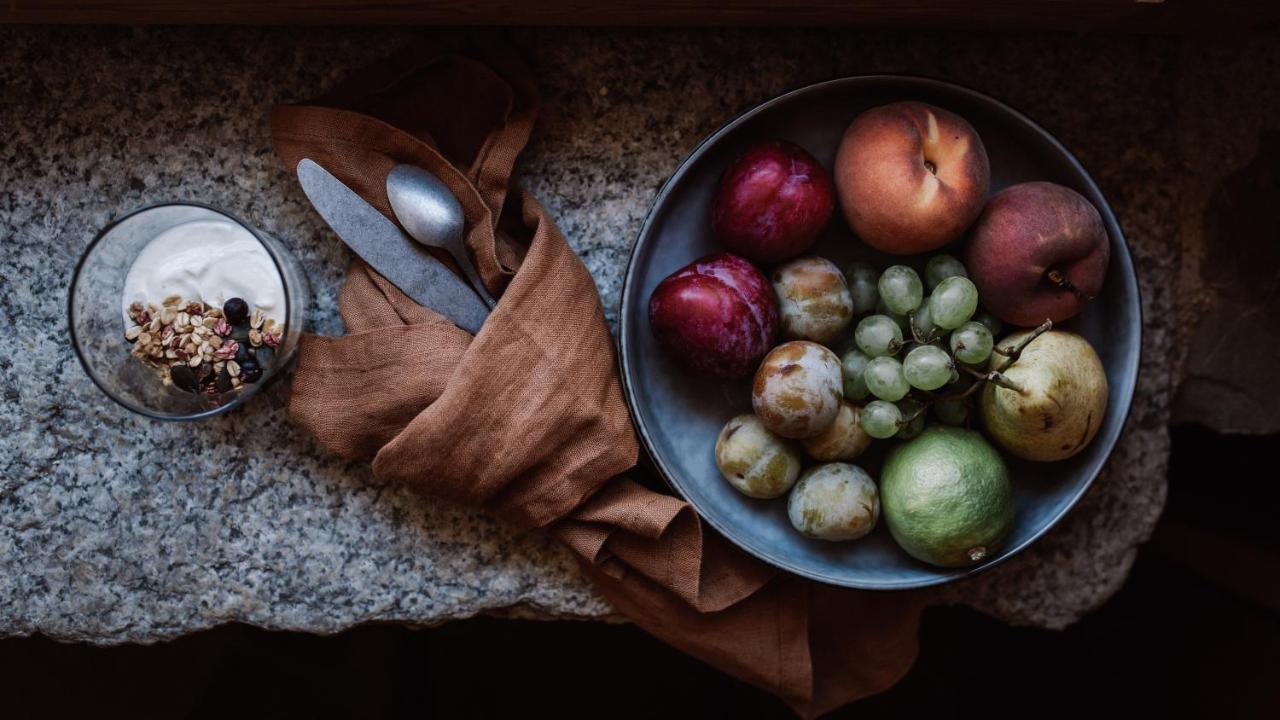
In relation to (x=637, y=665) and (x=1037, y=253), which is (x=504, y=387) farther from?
(x=637, y=665)

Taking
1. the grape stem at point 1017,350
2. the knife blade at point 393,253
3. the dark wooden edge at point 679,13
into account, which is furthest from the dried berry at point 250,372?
the grape stem at point 1017,350

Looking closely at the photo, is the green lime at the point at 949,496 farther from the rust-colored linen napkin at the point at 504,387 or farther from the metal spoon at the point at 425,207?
the metal spoon at the point at 425,207

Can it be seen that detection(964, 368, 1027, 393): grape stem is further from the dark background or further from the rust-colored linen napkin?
the dark background

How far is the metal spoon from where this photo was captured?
74cm

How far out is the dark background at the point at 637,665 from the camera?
3.72 ft

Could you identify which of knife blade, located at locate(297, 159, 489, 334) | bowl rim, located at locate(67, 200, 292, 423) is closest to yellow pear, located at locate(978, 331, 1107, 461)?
knife blade, located at locate(297, 159, 489, 334)

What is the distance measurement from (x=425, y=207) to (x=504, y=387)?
0.53ft

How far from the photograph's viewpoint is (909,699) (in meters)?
1.16

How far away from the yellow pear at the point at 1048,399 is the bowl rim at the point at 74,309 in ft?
1.86

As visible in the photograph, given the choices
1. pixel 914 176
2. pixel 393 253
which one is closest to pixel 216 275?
pixel 393 253

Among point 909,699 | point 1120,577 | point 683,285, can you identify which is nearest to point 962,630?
point 909,699

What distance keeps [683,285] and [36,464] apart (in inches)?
23.3

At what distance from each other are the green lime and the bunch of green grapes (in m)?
0.03

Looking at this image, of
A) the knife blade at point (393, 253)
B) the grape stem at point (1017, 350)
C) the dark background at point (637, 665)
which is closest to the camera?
the grape stem at point (1017, 350)
